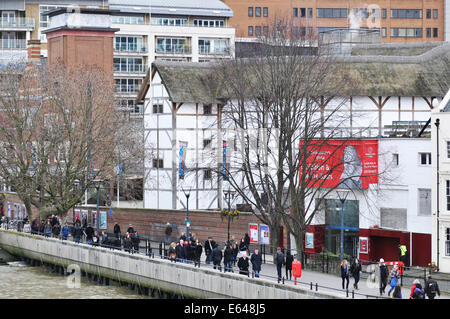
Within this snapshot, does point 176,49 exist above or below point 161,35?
below

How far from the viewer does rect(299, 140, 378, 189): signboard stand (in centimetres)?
5247

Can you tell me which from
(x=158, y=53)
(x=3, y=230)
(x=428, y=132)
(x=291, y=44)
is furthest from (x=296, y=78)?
(x=158, y=53)

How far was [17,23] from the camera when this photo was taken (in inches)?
4700

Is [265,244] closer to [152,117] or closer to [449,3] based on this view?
[152,117]

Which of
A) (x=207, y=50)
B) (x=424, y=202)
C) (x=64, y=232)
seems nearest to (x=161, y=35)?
(x=207, y=50)

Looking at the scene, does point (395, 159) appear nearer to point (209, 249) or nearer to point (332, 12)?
point (209, 249)

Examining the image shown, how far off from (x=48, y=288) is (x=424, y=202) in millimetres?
19389

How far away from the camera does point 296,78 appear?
5178 centimetres

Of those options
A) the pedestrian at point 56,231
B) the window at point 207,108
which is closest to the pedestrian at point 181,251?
the pedestrian at point 56,231

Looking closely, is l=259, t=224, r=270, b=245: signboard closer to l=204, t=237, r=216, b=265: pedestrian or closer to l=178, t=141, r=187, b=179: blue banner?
l=204, t=237, r=216, b=265: pedestrian

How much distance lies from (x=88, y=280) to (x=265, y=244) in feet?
31.9

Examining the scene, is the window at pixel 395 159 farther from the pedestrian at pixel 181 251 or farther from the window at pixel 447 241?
the pedestrian at pixel 181 251

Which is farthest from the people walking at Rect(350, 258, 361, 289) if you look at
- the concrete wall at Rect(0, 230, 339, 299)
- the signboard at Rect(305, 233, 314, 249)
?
the signboard at Rect(305, 233, 314, 249)

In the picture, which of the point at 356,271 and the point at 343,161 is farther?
the point at 343,161
